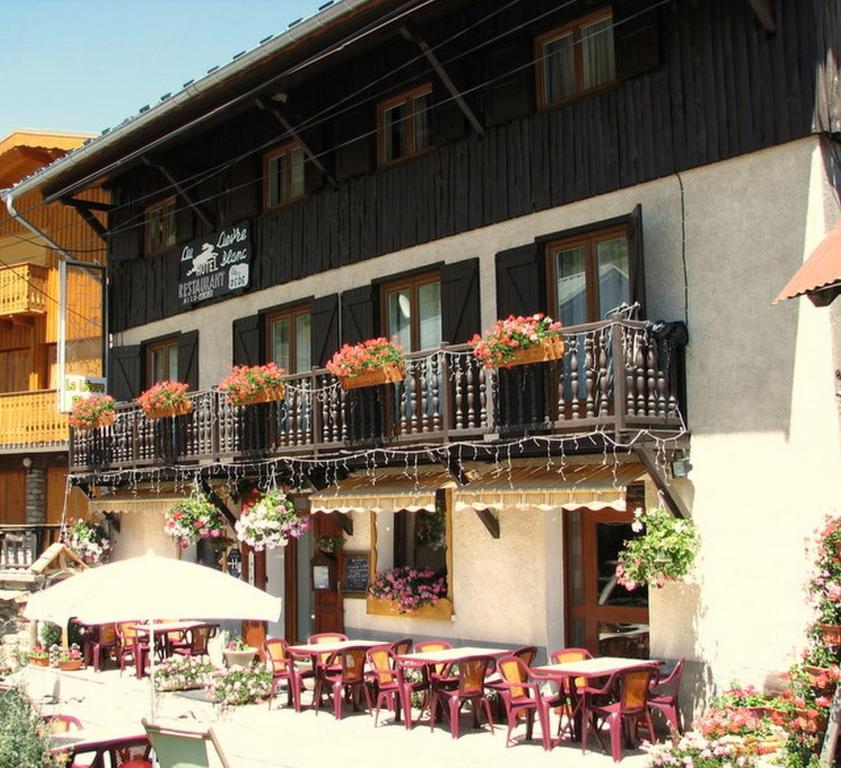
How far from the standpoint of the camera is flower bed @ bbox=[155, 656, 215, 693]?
1667 cm

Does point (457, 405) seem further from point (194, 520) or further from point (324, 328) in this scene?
point (194, 520)

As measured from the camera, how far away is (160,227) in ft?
70.4

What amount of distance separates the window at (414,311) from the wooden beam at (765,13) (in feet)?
18.2

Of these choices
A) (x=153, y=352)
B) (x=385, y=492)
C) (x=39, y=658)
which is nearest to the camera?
(x=385, y=492)

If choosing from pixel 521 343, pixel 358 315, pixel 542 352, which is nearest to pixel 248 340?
pixel 358 315

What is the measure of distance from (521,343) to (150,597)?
5.05 m

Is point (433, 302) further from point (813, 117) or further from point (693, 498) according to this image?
point (813, 117)

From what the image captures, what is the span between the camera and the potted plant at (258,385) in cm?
1642

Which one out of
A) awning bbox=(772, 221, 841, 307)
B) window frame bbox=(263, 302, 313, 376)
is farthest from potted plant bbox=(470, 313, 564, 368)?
window frame bbox=(263, 302, 313, 376)

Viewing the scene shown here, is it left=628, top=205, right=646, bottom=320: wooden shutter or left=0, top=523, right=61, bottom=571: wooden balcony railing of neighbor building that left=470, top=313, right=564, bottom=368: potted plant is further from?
left=0, top=523, right=61, bottom=571: wooden balcony railing of neighbor building

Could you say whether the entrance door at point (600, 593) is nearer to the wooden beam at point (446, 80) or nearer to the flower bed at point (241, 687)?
the flower bed at point (241, 687)

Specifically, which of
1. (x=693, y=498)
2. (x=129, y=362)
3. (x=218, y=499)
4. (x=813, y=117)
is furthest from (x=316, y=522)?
(x=813, y=117)

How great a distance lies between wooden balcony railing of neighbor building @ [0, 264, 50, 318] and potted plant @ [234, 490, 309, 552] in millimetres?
12334

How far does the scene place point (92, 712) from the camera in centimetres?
1513
